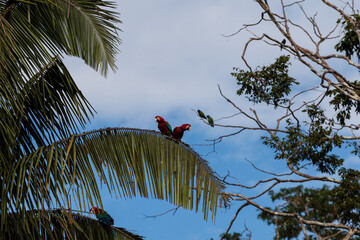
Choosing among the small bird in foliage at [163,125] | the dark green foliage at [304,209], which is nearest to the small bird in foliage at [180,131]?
the small bird in foliage at [163,125]

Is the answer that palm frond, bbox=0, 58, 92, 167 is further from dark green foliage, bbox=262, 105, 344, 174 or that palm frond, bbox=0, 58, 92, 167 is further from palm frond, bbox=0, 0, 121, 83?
dark green foliage, bbox=262, 105, 344, 174

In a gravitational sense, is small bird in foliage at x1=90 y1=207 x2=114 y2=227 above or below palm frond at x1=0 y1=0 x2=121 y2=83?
below

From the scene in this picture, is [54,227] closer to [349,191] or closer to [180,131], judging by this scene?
[180,131]

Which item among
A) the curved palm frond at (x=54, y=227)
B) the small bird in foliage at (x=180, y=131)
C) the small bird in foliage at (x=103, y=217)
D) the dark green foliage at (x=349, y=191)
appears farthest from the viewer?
the dark green foliage at (x=349, y=191)

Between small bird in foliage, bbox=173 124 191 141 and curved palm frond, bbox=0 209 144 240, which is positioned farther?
small bird in foliage, bbox=173 124 191 141

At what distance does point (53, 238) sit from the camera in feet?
14.0

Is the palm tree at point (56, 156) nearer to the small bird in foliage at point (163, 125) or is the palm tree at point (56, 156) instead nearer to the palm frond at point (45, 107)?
the palm frond at point (45, 107)

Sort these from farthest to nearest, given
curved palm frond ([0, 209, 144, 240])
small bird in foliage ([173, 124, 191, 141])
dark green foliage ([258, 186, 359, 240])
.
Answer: dark green foliage ([258, 186, 359, 240]) → small bird in foliage ([173, 124, 191, 141]) → curved palm frond ([0, 209, 144, 240])

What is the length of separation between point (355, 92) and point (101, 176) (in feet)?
33.6

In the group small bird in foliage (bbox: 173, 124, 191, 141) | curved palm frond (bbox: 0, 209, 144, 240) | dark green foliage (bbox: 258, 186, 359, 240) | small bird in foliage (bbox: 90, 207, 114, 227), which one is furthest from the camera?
dark green foliage (bbox: 258, 186, 359, 240)

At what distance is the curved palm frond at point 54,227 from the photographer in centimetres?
432

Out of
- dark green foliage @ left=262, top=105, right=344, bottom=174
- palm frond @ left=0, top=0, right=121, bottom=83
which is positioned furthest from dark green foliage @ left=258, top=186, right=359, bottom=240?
palm frond @ left=0, top=0, right=121, bottom=83

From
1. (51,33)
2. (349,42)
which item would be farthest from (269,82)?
(51,33)

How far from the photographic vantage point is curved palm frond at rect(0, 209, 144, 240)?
14.2ft
